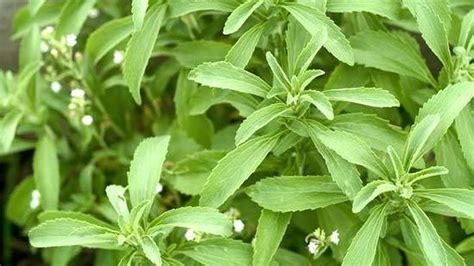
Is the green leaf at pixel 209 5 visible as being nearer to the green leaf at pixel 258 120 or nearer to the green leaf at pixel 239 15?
the green leaf at pixel 239 15

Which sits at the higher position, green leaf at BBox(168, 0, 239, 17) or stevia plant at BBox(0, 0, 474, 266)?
green leaf at BBox(168, 0, 239, 17)

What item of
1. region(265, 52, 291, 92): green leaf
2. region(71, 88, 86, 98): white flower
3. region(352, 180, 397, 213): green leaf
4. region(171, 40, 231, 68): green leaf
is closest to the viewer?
region(352, 180, 397, 213): green leaf

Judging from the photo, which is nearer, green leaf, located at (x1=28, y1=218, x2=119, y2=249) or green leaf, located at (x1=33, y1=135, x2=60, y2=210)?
green leaf, located at (x1=28, y1=218, x2=119, y2=249)

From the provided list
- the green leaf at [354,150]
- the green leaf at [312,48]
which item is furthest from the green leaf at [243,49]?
the green leaf at [354,150]

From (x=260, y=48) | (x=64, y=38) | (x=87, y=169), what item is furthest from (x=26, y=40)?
(x=260, y=48)

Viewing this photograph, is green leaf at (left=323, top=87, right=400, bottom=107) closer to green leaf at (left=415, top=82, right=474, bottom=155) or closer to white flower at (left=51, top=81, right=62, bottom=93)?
green leaf at (left=415, top=82, right=474, bottom=155)

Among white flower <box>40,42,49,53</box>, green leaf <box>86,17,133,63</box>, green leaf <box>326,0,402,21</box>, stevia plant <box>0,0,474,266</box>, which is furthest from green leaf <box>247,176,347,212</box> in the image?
white flower <box>40,42,49,53</box>

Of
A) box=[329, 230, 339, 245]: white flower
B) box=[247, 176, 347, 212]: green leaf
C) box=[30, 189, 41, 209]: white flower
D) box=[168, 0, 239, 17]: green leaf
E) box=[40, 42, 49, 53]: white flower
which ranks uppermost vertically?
box=[168, 0, 239, 17]: green leaf

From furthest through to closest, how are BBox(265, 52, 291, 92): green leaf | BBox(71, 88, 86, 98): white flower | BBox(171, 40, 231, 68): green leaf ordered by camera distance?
1. BBox(71, 88, 86, 98): white flower
2. BBox(171, 40, 231, 68): green leaf
3. BBox(265, 52, 291, 92): green leaf
